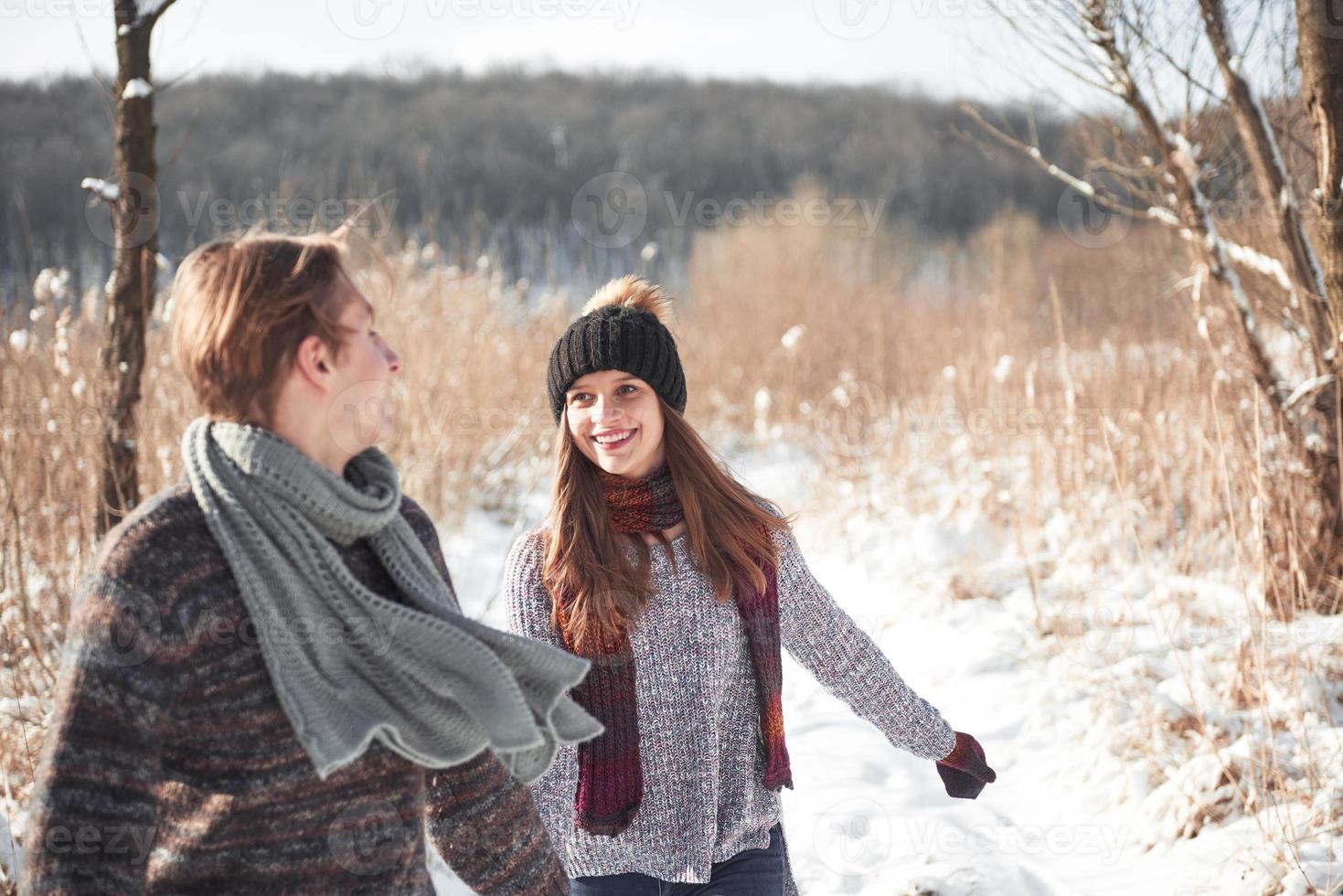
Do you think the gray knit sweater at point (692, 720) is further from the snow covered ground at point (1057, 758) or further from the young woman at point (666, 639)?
the snow covered ground at point (1057, 758)

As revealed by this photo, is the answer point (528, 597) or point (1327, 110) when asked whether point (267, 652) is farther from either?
point (1327, 110)

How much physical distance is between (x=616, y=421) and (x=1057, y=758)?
89.4 inches

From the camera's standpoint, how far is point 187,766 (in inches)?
45.9

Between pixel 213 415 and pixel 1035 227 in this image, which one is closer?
pixel 213 415

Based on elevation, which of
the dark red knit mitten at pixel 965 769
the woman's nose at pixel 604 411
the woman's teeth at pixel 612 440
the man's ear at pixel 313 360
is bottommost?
the dark red knit mitten at pixel 965 769

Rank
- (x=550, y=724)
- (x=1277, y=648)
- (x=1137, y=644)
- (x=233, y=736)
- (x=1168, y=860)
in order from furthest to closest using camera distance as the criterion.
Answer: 1. (x=1137, y=644)
2. (x=1277, y=648)
3. (x=1168, y=860)
4. (x=550, y=724)
5. (x=233, y=736)

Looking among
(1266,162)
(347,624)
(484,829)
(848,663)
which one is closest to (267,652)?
(347,624)

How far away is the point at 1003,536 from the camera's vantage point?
5.76 meters

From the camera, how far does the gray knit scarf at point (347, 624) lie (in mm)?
1165

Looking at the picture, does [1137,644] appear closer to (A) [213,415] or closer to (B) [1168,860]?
(B) [1168,860]

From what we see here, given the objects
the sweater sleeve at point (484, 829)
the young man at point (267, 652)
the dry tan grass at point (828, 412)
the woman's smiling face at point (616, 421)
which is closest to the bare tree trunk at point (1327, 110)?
the dry tan grass at point (828, 412)

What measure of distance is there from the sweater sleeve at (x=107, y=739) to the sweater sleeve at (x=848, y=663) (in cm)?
123

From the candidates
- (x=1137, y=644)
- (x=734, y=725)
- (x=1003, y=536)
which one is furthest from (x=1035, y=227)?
(x=734, y=725)

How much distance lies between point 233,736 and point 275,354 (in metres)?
0.44
